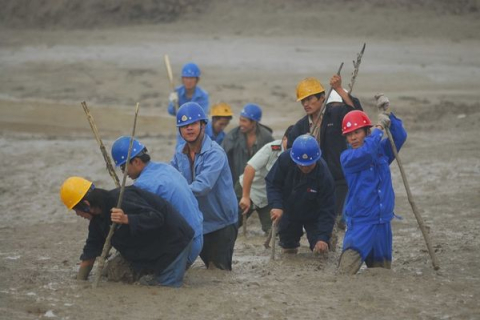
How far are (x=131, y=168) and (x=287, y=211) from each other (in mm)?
2023

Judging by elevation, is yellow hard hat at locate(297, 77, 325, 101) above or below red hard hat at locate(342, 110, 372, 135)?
above

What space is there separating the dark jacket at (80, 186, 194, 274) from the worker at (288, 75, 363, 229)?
2.42 m

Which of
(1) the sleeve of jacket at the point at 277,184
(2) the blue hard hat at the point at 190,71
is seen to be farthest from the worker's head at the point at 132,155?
(2) the blue hard hat at the point at 190,71

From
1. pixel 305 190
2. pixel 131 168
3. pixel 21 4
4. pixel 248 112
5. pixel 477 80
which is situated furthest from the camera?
pixel 21 4

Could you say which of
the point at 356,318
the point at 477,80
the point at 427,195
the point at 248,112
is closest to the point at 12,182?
the point at 248,112

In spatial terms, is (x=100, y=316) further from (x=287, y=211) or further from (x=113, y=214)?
(x=287, y=211)

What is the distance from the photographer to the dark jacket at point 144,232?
7574 millimetres

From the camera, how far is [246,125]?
37.6 feet

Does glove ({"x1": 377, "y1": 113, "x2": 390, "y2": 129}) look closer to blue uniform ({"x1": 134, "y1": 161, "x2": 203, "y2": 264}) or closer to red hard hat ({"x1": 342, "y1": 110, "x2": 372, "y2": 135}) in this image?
red hard hat ({"x1": 342, "y1": 110, "x2": 372, "y2": 135})

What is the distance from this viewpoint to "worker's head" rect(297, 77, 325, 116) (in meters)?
9.78

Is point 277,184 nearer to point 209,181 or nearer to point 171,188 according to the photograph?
Answer: point 209,181

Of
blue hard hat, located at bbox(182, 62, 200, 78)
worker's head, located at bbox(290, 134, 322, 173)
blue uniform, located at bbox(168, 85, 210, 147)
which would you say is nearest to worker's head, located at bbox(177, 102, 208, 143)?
worker's head, located at bbox(290, 134, 322, 173)

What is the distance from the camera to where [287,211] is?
9.50 metres

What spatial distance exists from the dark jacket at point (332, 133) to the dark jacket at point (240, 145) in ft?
4.67
